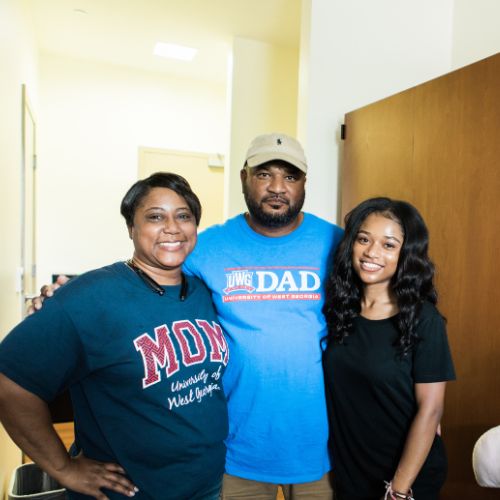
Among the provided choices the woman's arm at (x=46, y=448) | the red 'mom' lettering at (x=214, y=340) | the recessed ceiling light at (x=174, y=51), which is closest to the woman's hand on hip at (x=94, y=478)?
the woman's arm at (x=46, y=448)

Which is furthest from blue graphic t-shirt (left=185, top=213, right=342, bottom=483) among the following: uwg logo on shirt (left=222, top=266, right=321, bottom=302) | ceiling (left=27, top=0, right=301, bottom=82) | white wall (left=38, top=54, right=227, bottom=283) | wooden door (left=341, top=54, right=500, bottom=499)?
white wall (left=38, top=54, right=227, bottom=283)

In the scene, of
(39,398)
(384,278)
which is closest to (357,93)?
(384,278)

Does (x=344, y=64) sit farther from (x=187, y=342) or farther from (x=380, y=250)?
(x=187, y=342)

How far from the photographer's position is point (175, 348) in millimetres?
1044

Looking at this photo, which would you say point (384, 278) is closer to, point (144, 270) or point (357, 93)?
point (144, 270)

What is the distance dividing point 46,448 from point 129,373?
24cm

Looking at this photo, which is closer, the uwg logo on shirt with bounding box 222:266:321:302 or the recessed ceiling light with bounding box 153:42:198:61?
the uwg logo on shirt with bounding box 222:266:321:302

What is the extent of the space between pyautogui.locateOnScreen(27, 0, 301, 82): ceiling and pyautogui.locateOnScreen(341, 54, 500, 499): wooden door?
5.06 ft

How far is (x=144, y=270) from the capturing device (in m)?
1.15

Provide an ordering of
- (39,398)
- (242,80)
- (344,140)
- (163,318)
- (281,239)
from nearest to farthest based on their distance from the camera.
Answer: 1. (39,398)
2. (163,318)
3. (281,239)
4. (344,140)
5. (242,80)

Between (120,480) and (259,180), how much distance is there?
37.8 inches

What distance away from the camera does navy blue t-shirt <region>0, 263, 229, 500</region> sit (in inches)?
36.3

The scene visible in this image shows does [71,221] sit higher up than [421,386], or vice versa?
[71,221]

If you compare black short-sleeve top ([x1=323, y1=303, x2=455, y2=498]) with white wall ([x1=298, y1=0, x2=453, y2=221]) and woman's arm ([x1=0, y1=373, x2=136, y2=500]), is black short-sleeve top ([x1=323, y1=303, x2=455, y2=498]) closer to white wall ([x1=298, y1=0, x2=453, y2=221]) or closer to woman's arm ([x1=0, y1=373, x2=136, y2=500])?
woman's arm ([x1=0, y1=373, x2=136, y2=500])
